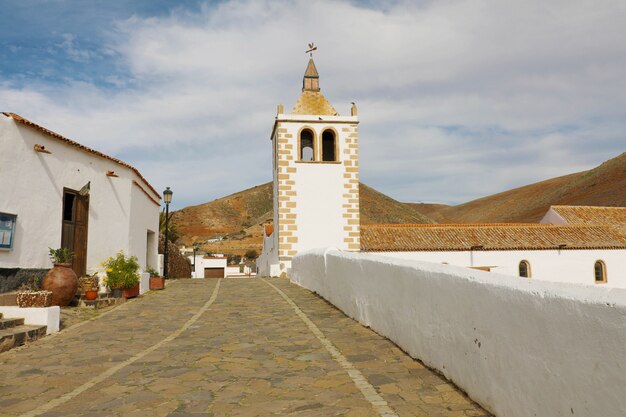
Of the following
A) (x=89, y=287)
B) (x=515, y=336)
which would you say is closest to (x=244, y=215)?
(x=89, y=287)

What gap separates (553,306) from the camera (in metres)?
3.39

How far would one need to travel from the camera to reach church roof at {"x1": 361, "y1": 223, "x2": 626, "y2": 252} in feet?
87.0

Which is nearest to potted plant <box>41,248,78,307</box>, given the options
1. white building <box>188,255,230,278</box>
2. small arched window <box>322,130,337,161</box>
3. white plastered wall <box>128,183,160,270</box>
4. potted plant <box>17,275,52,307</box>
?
potted plant <box>17,275,52,307</box>

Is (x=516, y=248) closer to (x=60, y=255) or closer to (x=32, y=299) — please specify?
(x=60, y=255)

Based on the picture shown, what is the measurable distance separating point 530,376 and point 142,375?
417 centimetres

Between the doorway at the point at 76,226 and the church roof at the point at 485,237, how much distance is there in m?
15.2

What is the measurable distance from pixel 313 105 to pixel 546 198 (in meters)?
92.8

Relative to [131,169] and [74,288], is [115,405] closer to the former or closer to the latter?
[74,288]

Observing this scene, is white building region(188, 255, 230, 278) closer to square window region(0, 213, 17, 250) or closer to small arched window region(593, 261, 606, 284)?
small arched window region(593, 261, 606, 284)

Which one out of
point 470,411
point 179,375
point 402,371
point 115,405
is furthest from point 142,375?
point 470,411

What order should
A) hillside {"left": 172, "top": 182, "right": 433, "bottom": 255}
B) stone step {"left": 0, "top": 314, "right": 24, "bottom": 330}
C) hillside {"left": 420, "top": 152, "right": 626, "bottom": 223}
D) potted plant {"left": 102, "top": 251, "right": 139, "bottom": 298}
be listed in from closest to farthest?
stone step {"left": 0, "top": 314, "right": 24, "bottom": 330} → potted plant {"left": 102, "top": 251, "right": 139, "bottom": 298} → hillside {"left": 172, "top": 182, "right": 433, "bottom": 255} → hillside {"left": 420, "top": 152, "right": 626, "bottom": 223}

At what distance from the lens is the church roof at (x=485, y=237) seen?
26.5 metres

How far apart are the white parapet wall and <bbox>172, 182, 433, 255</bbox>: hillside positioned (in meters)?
59.5

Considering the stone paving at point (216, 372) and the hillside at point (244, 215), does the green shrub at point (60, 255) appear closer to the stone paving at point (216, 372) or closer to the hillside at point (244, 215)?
the stone paving at point (216, 372)
